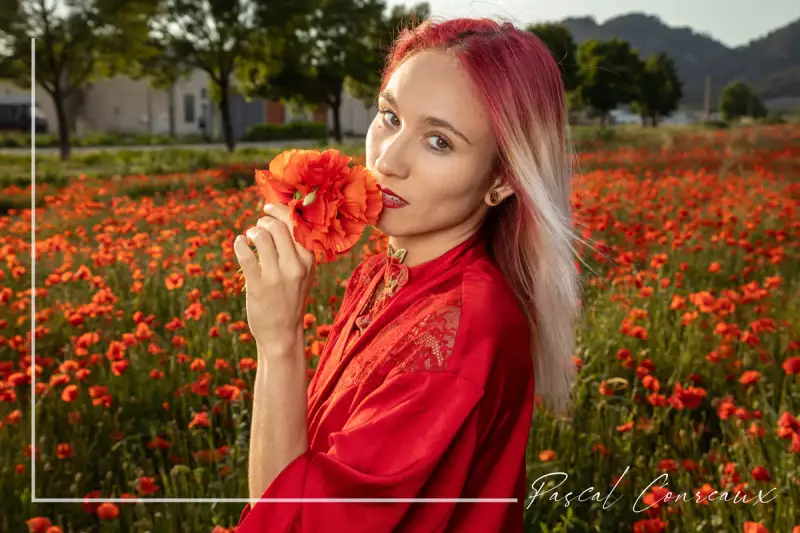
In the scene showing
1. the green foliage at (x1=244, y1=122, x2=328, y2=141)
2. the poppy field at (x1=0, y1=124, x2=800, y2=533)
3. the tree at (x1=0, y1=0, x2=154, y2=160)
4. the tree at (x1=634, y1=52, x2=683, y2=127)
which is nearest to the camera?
the poppy field at (x1=0, y1=124, x2=800, y2=533)

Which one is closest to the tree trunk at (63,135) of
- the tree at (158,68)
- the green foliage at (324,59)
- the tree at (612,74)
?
the tree at (158,68)

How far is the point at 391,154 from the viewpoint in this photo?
4.63 feet

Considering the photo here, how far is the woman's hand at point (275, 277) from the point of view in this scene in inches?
52.8

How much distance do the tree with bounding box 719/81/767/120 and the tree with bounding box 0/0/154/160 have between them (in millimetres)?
5304

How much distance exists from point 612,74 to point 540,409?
36.9 ft

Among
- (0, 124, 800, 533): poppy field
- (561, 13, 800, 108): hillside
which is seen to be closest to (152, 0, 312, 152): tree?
(0, 124, 800, 533): poppy field

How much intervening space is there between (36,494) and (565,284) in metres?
1.97

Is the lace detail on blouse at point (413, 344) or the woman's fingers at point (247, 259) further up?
the woman's fingers at point (247, 259)

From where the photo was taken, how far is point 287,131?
21891 millimetres

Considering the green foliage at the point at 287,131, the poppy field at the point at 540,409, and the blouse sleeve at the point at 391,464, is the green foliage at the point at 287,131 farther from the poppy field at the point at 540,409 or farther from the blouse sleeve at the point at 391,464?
the blouse sleeve at the point at 391,464

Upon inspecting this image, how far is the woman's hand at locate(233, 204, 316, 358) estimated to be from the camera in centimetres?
134

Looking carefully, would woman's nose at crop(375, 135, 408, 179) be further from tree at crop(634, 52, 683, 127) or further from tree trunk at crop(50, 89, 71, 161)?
tree at crop(634, 52, 683, 127)

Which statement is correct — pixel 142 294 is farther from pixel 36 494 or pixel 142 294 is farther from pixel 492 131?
pixel 492 131

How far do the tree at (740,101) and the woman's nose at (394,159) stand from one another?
14.4 ft
